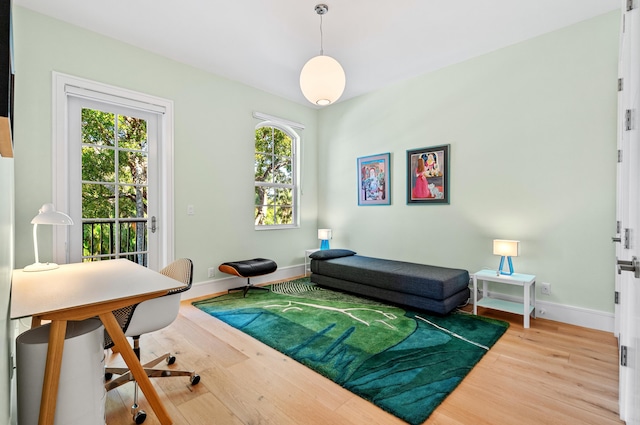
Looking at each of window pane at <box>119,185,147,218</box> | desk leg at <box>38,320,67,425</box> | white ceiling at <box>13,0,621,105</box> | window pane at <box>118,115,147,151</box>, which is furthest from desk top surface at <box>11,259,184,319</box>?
white ceiling at <box>13,0,621,105</box>

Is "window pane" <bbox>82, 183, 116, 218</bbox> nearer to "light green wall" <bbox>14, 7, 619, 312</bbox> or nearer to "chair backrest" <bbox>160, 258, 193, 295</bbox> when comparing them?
"light green wall" <bbox>14, 7, 619, 312</bbox>

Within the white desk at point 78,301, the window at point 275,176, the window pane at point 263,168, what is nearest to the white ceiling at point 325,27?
the window at point 275,176

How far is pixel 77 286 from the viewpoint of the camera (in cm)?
166

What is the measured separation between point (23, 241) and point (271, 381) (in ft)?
8.28

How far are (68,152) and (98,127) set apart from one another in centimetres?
39

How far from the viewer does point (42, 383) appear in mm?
1333

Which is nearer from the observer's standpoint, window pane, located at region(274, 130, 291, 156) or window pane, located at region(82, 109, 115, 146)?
window pane, located at region(82, 109, 115, 146)

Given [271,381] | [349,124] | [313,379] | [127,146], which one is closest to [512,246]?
[313,379]

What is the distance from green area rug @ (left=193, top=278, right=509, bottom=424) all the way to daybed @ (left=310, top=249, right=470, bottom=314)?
0.13 meters

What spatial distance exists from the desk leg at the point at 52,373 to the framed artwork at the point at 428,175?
3663 millimetres

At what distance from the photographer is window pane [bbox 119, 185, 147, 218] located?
11.2ft

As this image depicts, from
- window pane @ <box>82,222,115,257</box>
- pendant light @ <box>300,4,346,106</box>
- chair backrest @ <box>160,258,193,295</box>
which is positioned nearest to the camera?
chair backrest @ <box>160,258,193,295</box>

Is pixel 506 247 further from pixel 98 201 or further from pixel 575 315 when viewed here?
A: pixel 98 201

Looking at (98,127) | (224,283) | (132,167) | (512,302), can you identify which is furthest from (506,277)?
(98,127)
